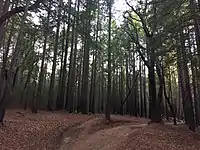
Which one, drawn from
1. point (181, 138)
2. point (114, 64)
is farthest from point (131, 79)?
point (181, 138)

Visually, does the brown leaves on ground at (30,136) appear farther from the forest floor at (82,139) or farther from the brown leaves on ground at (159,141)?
the brown leaves on ground at (159,141)

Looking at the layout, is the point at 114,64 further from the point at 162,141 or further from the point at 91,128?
the point at 162,141

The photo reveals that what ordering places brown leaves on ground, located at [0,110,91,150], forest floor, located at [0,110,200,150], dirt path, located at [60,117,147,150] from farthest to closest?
dirt path, located at [60,117,147,150] < forest floor, located at [0,110,200,150] < brown leaves on ground, located at [0,110,91,150]

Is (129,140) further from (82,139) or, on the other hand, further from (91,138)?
(82,139)

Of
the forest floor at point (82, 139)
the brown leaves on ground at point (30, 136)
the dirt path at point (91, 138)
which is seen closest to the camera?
the brown leaves on ground at point (30, 136)

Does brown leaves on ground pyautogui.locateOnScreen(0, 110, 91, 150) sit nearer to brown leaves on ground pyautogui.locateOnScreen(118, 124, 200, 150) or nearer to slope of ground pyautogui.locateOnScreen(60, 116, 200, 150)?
slope of ground pyautogui.locateOnScreen(60, 116, 200, 150)

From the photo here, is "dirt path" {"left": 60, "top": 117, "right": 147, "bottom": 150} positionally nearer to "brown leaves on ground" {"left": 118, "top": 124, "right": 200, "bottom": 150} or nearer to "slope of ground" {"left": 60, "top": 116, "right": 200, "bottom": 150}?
"slope of ground" {"left": 60, "top": 116, "right": 200, "bottom": 150}

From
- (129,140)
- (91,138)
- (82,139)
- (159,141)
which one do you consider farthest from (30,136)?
(159,141)

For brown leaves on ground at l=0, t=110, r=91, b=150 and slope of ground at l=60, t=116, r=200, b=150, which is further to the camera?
slope of ground at l=60, t=116, r=200, b=150


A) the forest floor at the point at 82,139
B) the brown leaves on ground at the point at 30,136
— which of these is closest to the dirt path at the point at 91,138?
the forest floor at the point at 82,139

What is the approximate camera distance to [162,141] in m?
8.73

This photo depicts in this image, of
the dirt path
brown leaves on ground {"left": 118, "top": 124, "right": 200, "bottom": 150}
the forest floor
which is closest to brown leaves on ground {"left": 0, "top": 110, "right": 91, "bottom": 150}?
the forest floor

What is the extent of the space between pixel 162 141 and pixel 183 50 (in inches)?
168

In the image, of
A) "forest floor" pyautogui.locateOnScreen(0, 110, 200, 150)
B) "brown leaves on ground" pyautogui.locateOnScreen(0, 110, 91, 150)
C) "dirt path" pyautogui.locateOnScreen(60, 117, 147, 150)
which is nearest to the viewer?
"brown leaves on ground" pyautogui.locateOnScreen(0, 110, 91, 150)
